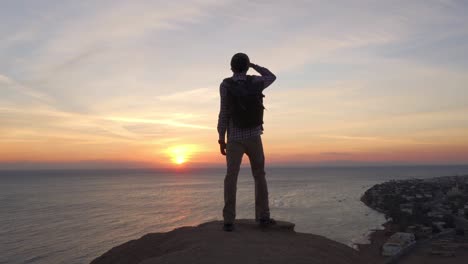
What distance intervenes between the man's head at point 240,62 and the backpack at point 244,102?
0.59 ft

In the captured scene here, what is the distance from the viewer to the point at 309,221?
4872cm

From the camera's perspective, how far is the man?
6.53 m

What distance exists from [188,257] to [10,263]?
3020 centimetres

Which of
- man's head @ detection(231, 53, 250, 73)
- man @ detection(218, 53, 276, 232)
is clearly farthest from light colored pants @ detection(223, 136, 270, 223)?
man's head @ detection(231, 53, 250, 73)

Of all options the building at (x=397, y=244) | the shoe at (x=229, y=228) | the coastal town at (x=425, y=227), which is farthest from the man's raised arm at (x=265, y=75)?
the building at (x=397, y=244)

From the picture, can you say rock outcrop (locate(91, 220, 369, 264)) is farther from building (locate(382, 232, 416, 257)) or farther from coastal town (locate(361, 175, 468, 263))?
building (locate(382, 232, 416, 257))

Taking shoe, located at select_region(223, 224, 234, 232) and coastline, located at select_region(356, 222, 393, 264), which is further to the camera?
coastline, located at select_region(356, 222, 393, 264)

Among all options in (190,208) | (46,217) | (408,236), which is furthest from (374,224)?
(46,217)

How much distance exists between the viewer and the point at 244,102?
6.51 m

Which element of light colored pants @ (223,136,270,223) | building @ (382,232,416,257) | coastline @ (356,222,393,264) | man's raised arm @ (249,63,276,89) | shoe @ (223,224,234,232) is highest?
man's raised arm @ (249,63,276,89)

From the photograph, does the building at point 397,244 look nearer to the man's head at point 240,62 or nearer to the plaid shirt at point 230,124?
the plaid shirt at point 230,124

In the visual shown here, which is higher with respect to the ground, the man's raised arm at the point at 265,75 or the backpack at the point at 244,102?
the man's raised arm at the point at 265,75

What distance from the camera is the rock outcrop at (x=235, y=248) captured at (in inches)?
219

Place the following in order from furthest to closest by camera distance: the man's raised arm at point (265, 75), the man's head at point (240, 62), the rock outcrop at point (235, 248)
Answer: the man's raised arm at point (265, 75)
the man's head at point (240, 62)
the rock outcrop at point (235, 248)
